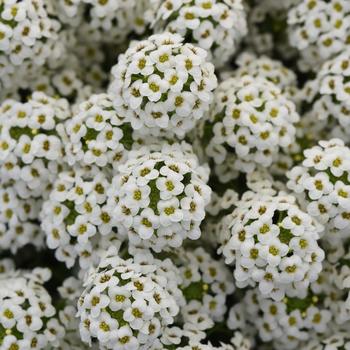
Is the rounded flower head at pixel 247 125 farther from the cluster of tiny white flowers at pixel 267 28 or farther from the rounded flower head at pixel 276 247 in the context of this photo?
the cluster of tiny white flowers at pixel 267 28

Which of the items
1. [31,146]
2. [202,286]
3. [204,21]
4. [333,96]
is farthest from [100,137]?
[333,96]

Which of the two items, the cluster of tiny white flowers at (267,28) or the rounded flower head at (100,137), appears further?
the cluster of tiny white flowers at (267,28)

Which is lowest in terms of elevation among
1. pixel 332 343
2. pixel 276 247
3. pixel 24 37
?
pixel 332 343

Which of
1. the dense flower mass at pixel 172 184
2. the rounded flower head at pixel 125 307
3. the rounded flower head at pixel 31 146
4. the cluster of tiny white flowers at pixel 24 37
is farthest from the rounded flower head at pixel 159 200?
the cluster of tiny white flowers at pixel 24 37

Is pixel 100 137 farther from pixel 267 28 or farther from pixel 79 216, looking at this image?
pixel 267 28

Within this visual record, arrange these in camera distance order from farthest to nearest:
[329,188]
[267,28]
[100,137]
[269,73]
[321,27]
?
[267,28], [269,73], [321,27], [100,137], [329,188]

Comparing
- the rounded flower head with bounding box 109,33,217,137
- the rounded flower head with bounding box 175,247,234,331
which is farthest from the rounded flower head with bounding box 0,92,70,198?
the rounded flower head with bounding box 175,247,234,331
